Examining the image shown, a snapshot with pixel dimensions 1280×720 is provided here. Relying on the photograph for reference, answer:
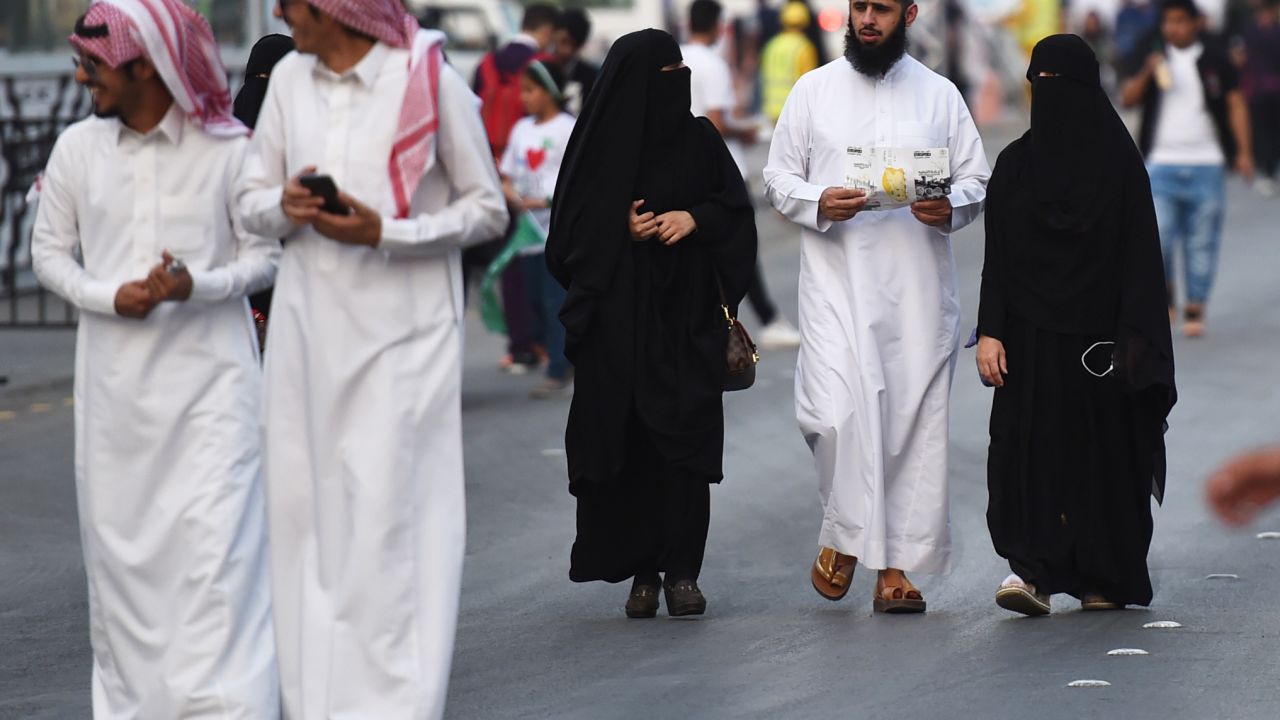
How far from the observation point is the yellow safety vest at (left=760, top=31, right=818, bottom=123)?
1875cm

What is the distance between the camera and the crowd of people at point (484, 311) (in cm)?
495

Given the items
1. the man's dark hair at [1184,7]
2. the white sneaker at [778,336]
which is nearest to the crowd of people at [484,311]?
the white sneaker at [778,336]

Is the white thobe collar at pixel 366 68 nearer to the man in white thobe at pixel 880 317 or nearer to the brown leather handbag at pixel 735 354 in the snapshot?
the brown leather handbag at pixel 735 354

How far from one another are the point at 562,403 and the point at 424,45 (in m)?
6.62

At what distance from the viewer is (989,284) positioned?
696cm

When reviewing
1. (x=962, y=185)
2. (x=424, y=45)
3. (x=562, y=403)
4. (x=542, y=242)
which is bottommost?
(x=562, y=403)

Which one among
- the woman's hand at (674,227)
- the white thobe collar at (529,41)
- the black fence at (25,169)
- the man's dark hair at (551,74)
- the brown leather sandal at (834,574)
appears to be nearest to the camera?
the woman's hand at (674,227)

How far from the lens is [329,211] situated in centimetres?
480

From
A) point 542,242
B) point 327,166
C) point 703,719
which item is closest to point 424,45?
point 327,166

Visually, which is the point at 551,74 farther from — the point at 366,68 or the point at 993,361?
the point at 366,68

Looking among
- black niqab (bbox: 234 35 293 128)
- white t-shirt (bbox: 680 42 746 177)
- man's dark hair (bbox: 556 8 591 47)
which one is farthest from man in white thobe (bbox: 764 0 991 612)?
white t-shirt (bbox: 680 42 746 177)

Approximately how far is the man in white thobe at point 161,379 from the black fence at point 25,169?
756cm

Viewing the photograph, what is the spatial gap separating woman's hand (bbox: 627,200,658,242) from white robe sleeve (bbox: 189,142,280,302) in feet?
5.79

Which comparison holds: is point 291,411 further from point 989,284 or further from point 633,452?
point 989,284
